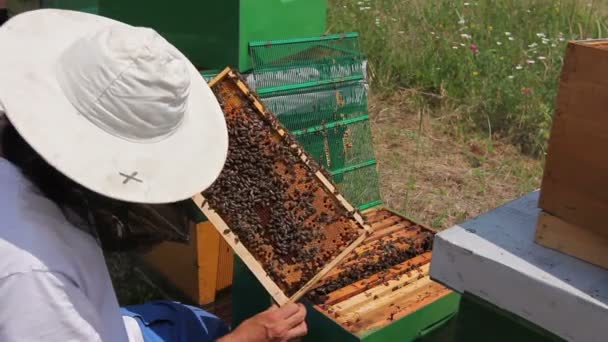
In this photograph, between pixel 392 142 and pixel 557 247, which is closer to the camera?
pixel 557 247

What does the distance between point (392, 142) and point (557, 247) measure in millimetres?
3616

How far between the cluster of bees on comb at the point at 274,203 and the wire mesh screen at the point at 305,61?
46cm

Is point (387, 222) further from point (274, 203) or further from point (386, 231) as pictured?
point (274, 203)

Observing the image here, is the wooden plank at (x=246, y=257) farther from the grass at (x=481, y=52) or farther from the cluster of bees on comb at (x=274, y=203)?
the grass at (x=481, y=52)

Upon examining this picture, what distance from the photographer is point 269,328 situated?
1879 mm

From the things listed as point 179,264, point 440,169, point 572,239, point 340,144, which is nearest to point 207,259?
point 179,264

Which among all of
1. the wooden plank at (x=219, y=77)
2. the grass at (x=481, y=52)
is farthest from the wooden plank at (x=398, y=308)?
the grass at (x=481, y=52)

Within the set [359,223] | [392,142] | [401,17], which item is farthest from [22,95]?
[401,17]

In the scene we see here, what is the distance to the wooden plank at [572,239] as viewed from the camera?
1.54 m

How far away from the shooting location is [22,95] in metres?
1.29

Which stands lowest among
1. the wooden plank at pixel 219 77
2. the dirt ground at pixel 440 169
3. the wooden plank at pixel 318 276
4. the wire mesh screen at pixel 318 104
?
the dirt ground at pixel 440 169

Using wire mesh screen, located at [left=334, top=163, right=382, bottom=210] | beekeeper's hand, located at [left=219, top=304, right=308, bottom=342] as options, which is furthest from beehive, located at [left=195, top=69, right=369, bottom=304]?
wire mesh screen, located at [left=334, top=163, right=382, bottom=210]

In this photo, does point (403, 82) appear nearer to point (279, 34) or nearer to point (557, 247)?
point (279, 34)

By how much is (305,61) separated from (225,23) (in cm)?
44
